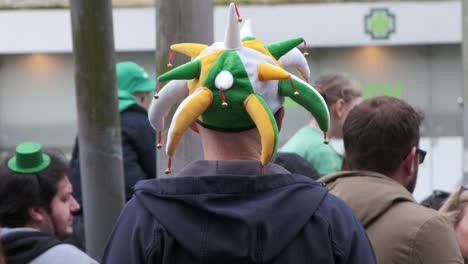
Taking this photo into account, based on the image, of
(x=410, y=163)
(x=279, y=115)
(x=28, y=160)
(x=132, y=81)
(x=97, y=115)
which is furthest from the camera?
(x=132, y=81)

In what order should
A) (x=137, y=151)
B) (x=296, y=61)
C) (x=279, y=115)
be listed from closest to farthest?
(x=279, y=115) → (x=296, y=61) → (x=137, y=151)

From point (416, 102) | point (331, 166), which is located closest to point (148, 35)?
point (416, 102)

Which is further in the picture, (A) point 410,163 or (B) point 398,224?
(A) point 410,163

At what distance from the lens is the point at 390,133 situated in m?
3.36

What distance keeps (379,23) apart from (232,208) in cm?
1157

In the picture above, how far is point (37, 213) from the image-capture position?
3674 millimetres

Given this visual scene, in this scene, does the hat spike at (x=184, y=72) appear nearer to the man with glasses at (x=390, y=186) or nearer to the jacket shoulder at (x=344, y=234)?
the jacket shoulder at (x=344, y=234)

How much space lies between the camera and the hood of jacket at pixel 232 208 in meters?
2.34

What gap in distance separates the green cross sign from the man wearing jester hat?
1127cm

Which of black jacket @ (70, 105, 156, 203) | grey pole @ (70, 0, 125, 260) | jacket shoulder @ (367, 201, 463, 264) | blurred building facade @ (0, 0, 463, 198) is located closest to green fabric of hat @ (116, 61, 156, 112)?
black jacket @ (70, 105, 156, 203)

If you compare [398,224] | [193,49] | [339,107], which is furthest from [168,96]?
[339,107]

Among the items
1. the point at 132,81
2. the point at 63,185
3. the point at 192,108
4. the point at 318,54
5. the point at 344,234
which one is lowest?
the point at 318,54

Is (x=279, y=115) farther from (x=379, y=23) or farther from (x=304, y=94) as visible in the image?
(x=379, y=23)

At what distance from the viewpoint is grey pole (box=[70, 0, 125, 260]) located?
4.66 metres
